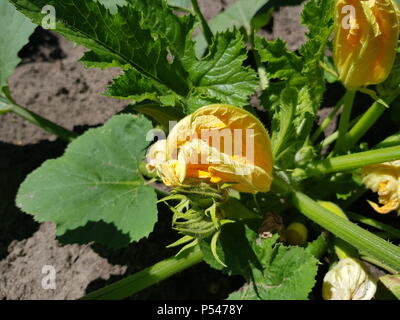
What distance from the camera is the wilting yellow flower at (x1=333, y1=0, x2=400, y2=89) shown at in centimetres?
153

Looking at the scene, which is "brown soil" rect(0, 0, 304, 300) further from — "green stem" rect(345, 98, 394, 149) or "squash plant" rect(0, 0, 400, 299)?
"green stem" rect(345, 98, 394, 149)

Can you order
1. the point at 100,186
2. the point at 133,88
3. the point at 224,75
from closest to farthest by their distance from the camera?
the point at 133,88 < the point at 224,75 < the point at 100,186

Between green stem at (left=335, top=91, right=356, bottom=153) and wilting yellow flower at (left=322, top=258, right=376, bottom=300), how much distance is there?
497 mm

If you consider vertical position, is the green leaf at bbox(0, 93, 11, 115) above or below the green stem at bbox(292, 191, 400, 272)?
above

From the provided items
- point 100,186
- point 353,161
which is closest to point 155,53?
point 100,186

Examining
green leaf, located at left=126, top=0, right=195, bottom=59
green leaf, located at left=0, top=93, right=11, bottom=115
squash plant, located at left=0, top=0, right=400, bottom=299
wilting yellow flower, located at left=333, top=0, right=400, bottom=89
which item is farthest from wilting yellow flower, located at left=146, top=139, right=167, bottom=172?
green leaf, located at left=0, top=93, right=11, bottom=115

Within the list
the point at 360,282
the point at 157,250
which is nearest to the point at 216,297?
the point at 157,250

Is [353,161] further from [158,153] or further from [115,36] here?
[115,36]

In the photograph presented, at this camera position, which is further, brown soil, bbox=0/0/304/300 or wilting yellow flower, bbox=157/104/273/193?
brown soil, bbox=0/0/304/300

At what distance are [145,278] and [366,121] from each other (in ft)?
3.43

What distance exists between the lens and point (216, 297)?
7.13 ft

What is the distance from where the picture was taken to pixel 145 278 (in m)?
1.88

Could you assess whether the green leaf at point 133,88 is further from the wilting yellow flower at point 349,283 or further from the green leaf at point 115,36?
the wilting yellow flower at point 349,283

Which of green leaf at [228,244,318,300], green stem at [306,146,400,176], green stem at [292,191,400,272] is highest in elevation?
green stem at [306,146,400,176]
